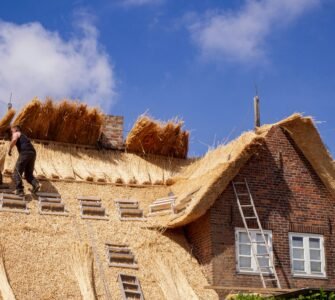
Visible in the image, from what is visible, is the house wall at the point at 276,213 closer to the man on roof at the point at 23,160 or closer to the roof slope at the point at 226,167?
the roof slope at the point at 226,167

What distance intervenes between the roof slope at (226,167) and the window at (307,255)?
1440mm

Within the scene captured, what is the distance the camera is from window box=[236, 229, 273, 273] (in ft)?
54.9

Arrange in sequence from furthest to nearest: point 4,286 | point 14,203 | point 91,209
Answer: point 91,209 → point 14,203 → point 4,286

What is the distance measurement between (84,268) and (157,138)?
6017 millimetres

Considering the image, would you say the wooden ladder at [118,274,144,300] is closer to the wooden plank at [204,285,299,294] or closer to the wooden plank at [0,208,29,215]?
the wooden plank at [204,285,299,294]

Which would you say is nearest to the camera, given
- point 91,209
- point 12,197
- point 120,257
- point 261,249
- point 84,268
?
point 84,268

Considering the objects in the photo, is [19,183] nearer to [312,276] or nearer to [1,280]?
[1,280]

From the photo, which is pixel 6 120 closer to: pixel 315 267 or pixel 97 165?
pixel 97 165

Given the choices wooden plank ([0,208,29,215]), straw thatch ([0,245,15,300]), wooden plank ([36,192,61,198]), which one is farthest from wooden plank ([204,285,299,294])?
wooden plank ([36,192,61,198])

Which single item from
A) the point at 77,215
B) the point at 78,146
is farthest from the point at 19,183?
the point at 78,146

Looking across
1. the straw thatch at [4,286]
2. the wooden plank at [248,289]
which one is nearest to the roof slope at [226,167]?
the wooden plank at [248,289]

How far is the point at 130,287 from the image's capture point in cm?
1507

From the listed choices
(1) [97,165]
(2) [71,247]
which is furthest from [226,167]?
(1) [97,165]

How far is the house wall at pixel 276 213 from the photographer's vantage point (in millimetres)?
16578
